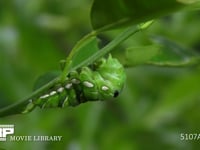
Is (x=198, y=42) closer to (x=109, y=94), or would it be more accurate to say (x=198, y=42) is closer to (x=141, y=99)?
(x=141, y=99)

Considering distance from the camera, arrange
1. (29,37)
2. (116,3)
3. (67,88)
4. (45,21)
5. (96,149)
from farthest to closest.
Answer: (45,21) < (29,37) < (96,149) < (67,88) < (116,3)

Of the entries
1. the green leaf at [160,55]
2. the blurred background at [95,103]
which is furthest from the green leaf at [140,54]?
the blurred background at [95,103]

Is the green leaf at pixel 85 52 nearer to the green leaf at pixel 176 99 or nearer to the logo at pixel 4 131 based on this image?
the logo at pixel 4 131

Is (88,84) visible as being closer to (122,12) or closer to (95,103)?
(122,12)

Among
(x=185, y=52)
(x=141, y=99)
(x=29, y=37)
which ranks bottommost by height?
(x=185, y=52)

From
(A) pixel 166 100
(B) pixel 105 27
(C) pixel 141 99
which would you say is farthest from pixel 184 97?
(B) pixel 105 27
